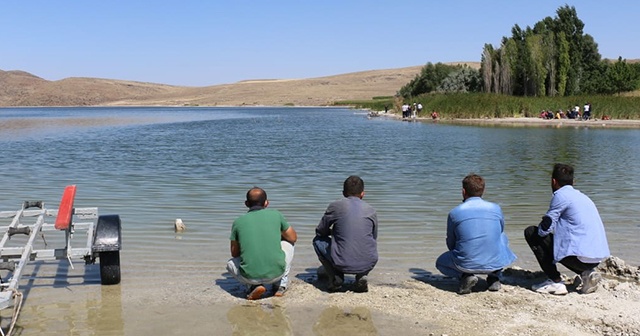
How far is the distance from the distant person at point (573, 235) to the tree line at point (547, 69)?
53.3 m

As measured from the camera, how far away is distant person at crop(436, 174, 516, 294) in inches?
240

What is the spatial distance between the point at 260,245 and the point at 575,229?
2.88 meters

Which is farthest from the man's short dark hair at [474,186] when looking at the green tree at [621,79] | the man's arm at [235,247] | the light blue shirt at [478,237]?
the green tree at [621,79]

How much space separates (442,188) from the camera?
46.6ft

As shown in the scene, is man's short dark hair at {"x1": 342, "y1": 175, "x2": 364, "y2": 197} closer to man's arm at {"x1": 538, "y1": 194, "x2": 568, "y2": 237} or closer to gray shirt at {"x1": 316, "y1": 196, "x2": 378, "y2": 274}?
gray shirt at {"x1": 316, "y1": 196, "x2": 378, "y2": 274}

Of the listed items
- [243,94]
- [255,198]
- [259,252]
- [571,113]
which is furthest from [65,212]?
[243,94]

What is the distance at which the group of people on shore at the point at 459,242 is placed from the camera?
5.98m

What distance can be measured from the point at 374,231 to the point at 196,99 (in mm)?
175470

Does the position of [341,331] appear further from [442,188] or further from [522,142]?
[522,142]

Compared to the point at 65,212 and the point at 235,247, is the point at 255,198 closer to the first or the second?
the point at 235,247

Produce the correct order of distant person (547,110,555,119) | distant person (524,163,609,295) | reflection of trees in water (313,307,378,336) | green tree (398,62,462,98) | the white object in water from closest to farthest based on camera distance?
1. reflection of trees in water (313,307,378,336)
2. distant person (524,163,609,295)
3. the white object in water
4. distant person (547,110,555,119)
5. green tree (398,62,462,98)


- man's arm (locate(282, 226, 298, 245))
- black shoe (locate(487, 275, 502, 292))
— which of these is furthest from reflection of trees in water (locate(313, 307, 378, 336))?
black shoe (locate(487, 275, 502, 292))

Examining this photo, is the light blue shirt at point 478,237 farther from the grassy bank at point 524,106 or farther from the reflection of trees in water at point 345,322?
the grassy bank at point 524,106

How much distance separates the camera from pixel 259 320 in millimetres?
5445
